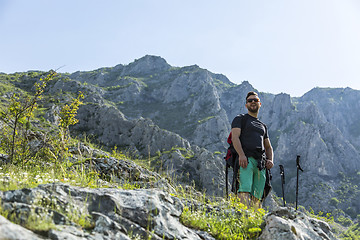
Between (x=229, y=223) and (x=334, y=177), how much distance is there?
632 feet

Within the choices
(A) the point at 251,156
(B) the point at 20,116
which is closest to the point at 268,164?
(A) the point at 251,156

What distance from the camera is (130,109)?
543 ft

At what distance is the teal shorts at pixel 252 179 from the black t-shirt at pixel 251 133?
1.15 ft

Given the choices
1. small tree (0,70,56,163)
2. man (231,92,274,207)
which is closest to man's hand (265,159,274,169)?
man (231,92,274,207)

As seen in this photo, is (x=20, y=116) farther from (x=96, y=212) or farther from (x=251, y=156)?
(x=251, y=156)

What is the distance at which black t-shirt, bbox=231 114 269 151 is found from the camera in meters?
6.27

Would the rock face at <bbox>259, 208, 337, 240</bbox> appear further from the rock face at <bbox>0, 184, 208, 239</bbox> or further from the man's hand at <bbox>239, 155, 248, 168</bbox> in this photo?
Result: the man's hand at <bbox>239, 155, 248, 168</bbox>

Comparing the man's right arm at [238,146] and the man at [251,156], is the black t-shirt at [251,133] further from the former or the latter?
the man's right arm at [238,146]

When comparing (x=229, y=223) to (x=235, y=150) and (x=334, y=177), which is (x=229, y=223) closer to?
(x=235, y=150)

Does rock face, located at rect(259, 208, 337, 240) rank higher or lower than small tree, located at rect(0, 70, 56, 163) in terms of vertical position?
lower

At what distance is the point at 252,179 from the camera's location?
6090 mm

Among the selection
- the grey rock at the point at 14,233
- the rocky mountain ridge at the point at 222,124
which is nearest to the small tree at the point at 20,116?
the grey rock at the point at 14,233

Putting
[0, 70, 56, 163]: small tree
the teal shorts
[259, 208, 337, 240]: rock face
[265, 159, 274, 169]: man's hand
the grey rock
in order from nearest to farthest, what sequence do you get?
1. the grey rock
2. [259, 208, 337, 240]: rock face
3. the teal shorts
4. [265, 159, 274, 169]: man's hand
5. [0, 70, 56, 163]: small tree

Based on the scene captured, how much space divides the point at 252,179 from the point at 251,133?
115 centimetres
